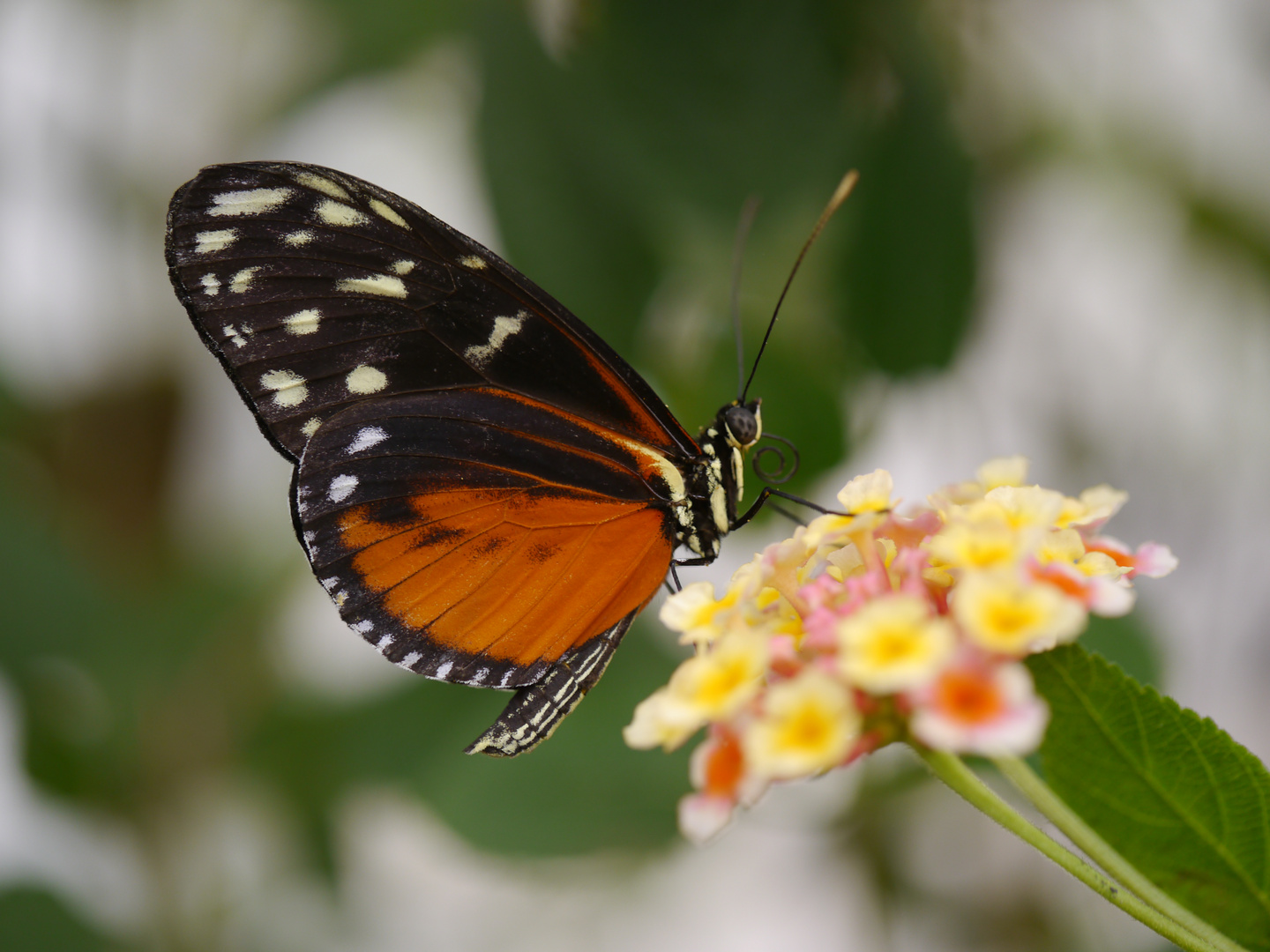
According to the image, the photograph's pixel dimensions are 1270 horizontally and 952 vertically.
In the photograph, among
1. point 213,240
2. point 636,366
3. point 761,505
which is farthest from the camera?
point 636,366

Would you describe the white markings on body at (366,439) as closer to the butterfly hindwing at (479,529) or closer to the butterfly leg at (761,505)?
the butterfly hindwing at (479,529)

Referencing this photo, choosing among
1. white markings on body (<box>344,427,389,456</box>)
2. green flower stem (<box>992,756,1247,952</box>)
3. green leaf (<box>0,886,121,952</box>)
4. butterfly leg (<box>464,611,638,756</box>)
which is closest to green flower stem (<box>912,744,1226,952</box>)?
green flower stem (<box>992,756,1247,952</box>)

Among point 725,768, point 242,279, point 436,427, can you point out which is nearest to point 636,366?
point 436,427

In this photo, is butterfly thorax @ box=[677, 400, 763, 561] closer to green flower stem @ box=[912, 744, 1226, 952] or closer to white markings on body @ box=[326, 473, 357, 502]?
white markings on body @ box=[326, 473, 357, 502]

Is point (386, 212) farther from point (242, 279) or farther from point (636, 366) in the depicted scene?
point (636, 366)

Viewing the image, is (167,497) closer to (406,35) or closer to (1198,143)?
(406,35)

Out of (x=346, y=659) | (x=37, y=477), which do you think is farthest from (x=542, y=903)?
(x=37, y=477)

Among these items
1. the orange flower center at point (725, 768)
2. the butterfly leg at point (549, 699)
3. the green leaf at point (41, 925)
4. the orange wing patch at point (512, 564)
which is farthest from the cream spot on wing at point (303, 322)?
the green leaf at point (41, 925)
